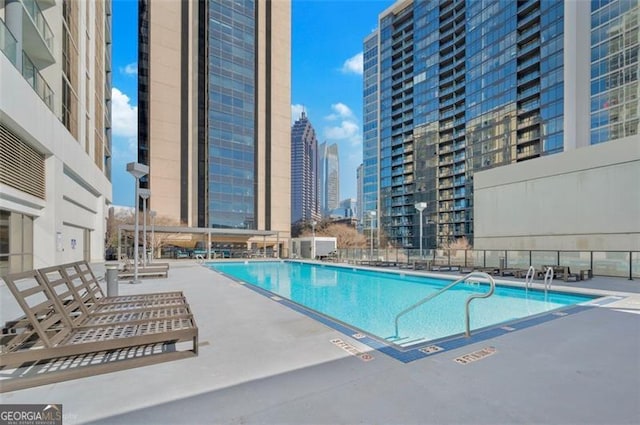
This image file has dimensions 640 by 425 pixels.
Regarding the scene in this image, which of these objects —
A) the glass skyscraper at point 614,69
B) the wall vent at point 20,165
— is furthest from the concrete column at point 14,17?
the glass skyscraper at point 614,69

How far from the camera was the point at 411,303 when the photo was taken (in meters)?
8.71

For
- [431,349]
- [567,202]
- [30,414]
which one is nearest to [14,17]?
[30,414]

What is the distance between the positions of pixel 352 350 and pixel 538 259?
1359cm

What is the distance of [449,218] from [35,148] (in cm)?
5262

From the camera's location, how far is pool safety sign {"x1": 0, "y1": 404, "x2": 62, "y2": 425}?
2.29 meters

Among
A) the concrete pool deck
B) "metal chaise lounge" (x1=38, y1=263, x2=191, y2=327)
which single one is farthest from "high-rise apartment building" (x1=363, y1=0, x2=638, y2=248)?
"metal chaise lounge" (x1=38, y1=263, x2=191, y2=327)

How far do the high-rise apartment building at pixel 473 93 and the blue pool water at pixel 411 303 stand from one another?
33.8m

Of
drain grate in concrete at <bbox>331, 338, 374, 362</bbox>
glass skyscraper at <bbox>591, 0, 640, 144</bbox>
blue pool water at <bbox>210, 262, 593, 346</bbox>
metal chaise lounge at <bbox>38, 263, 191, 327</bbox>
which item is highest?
glass skyscraper at <bbox>591, 0, 640, 144</bbox>

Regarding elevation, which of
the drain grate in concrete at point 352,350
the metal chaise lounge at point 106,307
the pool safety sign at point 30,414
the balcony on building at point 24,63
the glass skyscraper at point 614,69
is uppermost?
the glass skyscraper at point 614,69

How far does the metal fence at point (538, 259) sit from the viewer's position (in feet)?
39.0

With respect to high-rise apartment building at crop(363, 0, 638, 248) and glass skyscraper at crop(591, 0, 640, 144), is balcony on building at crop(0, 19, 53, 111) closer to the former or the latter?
glass skyscraper at crop(591, 0, 640, 144)

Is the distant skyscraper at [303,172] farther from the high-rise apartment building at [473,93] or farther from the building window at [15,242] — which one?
the building window at [15,242]

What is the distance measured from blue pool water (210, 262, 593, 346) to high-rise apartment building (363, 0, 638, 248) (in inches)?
1331

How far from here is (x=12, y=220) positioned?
999 centimetres
